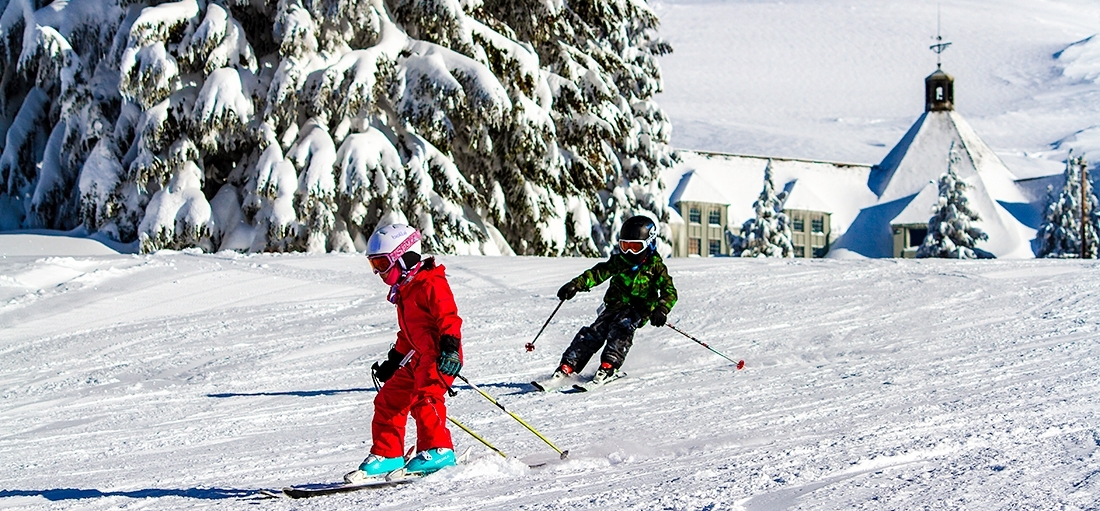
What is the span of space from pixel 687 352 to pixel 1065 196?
Result: 53.4 m

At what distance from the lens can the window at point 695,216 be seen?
73438 mm

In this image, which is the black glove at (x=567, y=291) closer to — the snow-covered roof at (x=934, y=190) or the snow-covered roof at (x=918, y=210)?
the snow-covered roof at (x=934, y=190)

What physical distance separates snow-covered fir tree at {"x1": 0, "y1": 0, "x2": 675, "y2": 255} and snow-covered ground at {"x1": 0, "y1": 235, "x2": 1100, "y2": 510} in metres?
3.46

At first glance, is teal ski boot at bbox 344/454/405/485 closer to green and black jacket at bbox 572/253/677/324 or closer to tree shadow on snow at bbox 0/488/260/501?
tree shadow on snow at bbox 0/488/260/501

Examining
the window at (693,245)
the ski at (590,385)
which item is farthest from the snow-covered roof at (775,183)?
the ski at (590,385)

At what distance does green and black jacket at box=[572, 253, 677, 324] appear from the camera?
9.55 m

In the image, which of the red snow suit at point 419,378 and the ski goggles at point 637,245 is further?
the ski goggles at point 637,245

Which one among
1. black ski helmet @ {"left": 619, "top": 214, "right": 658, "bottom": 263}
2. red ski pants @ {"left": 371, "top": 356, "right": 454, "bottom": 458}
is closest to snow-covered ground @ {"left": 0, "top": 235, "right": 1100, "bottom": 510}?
red ski pants @ {"left": 371, "top": 356, "right": 454, "bottom": 458}

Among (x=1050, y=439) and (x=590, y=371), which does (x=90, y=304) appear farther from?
(x=1050, y=439)

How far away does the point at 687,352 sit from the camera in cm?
1113

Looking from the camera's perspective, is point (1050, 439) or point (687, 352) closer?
point (1050, 439)

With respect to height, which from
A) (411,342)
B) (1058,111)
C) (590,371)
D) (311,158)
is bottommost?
(590,371)

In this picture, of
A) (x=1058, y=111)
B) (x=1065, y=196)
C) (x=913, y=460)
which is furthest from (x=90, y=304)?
(x=1058, y=111)

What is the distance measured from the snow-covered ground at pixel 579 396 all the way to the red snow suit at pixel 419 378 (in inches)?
12.6
